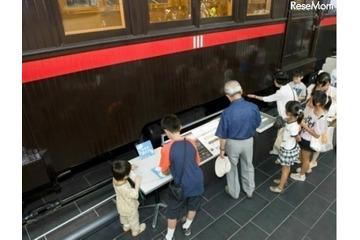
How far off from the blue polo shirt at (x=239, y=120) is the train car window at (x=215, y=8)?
6.26 ft

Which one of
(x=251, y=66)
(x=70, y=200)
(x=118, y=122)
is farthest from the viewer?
(x=251, y=66)


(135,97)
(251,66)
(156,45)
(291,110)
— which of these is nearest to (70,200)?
(135,97)

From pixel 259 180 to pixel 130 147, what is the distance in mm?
2236

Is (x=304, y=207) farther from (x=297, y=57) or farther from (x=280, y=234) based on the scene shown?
(x=297, y=57)

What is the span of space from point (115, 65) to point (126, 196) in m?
1.62

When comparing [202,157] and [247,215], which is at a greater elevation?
[202,157]

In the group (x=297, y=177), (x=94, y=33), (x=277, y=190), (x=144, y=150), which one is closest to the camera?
(x=94, y=33)

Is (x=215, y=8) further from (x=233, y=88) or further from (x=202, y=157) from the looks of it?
(x=202, y=157)

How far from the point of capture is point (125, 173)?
2324 mm

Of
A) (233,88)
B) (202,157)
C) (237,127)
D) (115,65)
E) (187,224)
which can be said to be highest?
(115,65)

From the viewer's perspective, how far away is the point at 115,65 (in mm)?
3045

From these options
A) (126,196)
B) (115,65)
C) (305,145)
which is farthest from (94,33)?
(305,145)

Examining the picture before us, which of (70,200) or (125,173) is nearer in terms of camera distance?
(125,173)

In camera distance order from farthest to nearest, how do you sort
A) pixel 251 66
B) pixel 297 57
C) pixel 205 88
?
pixel 297 57, pixel 251 66, pixel 205 88
